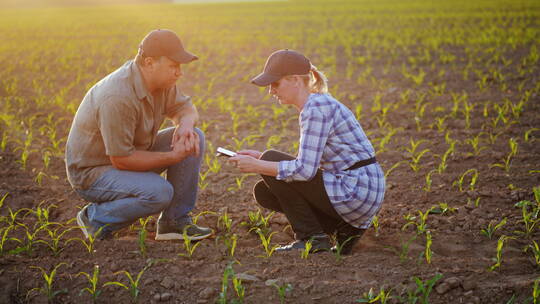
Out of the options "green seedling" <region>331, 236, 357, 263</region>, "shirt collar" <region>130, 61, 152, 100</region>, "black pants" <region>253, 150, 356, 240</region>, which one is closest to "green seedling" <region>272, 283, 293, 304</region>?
"green seedling" <region>331, 236, 357, 263</region>

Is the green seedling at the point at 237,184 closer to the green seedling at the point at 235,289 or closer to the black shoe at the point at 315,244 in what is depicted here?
the black shoe at the point at 315,244

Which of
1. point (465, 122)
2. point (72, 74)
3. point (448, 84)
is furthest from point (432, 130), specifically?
point (72, 74)

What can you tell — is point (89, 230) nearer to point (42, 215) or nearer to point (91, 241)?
point (91, 241)

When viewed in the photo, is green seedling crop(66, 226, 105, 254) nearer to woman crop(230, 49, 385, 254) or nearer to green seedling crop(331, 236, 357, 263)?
woman crop(230, 49, 385, 254)

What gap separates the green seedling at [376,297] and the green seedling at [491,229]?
4.03 feet

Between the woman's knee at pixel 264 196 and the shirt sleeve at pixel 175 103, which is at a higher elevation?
the shirt sleeve at pixel 175 103

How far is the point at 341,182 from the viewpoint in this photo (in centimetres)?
334

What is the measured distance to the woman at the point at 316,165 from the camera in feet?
10.5

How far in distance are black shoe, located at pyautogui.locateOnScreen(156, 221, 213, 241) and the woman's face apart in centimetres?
124

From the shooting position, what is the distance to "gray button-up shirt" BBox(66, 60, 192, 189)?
10.8ft

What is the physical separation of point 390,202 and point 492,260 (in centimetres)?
128

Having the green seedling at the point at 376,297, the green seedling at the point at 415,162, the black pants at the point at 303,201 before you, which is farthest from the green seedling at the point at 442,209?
the green seedling at the point at 376,297

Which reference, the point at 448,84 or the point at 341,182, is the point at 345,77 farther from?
the point at 341,182

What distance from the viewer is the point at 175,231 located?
3871 mm
